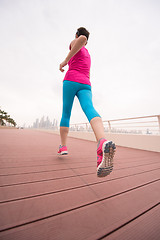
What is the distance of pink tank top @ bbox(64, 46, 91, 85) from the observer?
1.06 metres

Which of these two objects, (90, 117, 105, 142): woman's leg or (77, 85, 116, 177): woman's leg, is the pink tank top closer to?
(77, 85, 116, 177): woman's leg

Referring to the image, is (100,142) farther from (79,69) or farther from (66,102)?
(79,69)

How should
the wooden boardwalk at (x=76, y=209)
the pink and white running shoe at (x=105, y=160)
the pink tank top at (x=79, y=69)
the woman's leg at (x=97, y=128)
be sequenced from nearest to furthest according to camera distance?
the wooden boardwalk at (x=76, y=209)
the pink and white running shoe at (x=105, y=160)
the woman's leg at (x=97, y=128)
the pink tank top at (x=79, y=69)

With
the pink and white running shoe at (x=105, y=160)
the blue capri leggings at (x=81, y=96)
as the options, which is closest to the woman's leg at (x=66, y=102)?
the blue capri leggings at (x=81, y=96)

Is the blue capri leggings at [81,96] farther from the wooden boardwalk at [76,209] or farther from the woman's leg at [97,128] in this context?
the wooden boardwalk at [76,209]

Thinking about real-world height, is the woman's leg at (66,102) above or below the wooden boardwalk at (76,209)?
above

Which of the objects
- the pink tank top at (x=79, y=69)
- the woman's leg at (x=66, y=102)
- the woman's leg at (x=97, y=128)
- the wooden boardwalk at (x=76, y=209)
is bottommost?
the wooden boardwalk at (x=76, y=209)

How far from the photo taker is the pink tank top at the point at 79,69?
3.47ft

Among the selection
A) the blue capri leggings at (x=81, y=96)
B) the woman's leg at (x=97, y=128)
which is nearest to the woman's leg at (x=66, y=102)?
the blue capri leggings at (x=81, y=96)

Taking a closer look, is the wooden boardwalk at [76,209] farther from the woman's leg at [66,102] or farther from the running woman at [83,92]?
the woman's leg at [66,102]

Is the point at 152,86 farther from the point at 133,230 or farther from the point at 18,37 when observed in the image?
the point at 133,230

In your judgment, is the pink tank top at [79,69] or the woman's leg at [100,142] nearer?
the woman's leg at [100,142]

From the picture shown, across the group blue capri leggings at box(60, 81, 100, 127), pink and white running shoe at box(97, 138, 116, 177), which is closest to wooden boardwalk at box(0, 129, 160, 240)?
pink and white running shoe at box(97, 138, 116, 177)

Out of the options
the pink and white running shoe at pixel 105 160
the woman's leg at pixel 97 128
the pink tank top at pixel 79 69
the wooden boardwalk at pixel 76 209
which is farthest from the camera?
the pink tank top at pixel 79 69
